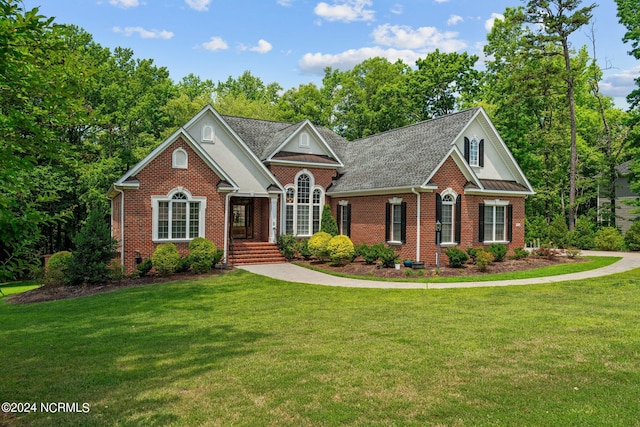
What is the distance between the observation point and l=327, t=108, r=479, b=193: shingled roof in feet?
65.1

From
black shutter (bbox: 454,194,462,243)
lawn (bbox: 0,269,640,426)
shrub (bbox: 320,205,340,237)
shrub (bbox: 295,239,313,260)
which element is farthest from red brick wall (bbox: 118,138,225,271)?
black shutter (bbox: 454,194,462,243)

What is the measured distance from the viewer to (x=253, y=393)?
17.4 feet

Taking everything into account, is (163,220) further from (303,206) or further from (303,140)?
(303,140)

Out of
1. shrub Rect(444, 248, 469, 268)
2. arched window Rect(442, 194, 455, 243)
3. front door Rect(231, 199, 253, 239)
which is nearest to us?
shrub Rect(444, 248, 469, 268)

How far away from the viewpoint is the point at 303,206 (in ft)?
79.6

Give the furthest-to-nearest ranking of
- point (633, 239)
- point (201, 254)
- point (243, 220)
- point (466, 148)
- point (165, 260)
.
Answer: point (633, 239)
point (243, 220)
point (466, 148)
point (201, 254)
point (165, 260)

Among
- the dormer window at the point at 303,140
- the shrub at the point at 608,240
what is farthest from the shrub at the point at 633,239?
the dormer window at the point at 303,140

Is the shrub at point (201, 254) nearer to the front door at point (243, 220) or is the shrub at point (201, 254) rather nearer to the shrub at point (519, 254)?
the front door at point (243, 220)

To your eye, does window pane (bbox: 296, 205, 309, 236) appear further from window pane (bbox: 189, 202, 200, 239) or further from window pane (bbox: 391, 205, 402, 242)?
window pane (bbox: 189, 202, 200, 239)

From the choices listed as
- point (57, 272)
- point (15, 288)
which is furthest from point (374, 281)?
point (15, 288)

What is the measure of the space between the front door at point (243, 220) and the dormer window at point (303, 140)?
13.5 feet

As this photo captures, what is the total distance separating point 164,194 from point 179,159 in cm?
162

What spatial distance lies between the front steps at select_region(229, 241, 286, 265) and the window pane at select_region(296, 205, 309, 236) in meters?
2.49

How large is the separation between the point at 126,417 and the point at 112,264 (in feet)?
42.6
